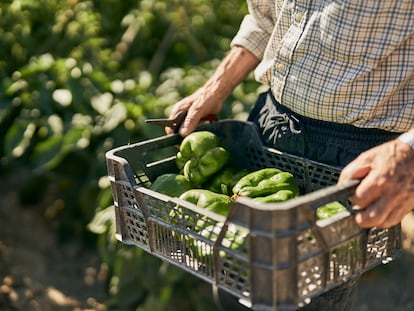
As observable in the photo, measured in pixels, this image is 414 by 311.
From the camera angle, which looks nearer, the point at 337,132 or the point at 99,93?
the point at 337,132

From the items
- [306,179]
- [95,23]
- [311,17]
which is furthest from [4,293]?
[311,17]

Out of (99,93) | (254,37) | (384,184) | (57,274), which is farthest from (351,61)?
(57,274)

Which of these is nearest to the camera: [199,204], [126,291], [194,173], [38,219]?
[199,204]

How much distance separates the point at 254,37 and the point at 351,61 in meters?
0.51

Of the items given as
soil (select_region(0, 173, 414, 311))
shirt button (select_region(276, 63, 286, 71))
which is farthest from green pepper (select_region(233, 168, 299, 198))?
soil (select_region(0, 173, 414, 311))

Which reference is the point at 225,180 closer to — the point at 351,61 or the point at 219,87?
the point at 219,87

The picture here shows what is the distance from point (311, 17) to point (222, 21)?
251 centimetres

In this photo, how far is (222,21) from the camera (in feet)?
14.1

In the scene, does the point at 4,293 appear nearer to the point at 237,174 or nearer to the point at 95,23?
the point at 95,23

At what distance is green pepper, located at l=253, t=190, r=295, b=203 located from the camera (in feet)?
5.64

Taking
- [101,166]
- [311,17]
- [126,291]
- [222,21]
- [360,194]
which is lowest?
[126,291]

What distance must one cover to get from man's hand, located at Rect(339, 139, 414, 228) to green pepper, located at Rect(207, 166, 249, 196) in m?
0.50

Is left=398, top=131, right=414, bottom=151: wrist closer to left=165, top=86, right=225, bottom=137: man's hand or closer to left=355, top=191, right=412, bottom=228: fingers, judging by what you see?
left=355, top=191, right=412, bottom=228: fingers

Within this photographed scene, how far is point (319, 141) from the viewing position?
1.93 meters
